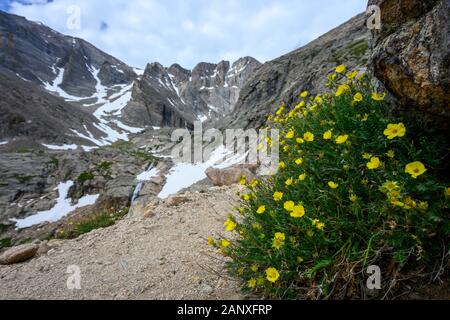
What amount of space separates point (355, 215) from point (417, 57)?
1.41 meters

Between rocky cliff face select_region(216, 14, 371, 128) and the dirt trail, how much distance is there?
1205 inches

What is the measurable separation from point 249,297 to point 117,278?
7.68 ft

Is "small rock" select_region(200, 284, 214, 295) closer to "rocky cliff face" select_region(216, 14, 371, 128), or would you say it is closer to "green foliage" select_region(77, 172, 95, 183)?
"rocky cliff face" select_region(216, 14, 371, 128)

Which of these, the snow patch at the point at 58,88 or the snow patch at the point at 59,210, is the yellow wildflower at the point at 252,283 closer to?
the snow patch at the point at 59,210

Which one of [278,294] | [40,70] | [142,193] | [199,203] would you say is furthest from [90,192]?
[40,70]

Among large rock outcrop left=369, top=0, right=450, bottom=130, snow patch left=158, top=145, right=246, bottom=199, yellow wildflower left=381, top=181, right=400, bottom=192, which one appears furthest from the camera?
snow patch left=158, top=145, right=246, bottom=199

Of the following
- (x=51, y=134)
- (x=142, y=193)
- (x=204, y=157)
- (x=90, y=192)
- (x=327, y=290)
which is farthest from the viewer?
(x=51, y=134)

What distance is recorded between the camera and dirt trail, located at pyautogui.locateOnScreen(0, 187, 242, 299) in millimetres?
3641

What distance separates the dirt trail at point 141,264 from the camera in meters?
3.64

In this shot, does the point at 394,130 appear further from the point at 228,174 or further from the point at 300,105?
the point at 228,174

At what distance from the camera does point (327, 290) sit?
2.45 m

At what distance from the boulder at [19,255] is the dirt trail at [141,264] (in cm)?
36

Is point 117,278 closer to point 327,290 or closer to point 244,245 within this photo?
point 244,245

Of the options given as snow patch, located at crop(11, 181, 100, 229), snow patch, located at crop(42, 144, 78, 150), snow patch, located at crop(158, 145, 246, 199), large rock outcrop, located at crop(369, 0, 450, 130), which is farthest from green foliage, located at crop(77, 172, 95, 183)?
large rock outcrop, located at crop(369, 0, 450, 130)
